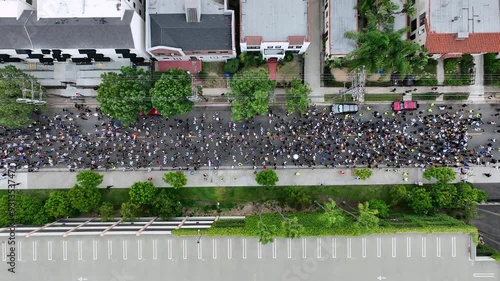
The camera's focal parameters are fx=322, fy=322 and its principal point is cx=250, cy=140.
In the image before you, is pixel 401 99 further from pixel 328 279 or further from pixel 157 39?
pixel 157 39

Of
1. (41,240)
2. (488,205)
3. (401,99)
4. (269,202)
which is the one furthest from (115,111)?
(488,205)

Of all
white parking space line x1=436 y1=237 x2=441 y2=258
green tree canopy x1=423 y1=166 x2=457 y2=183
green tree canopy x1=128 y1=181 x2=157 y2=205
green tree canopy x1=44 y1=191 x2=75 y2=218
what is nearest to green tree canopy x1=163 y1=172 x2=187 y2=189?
green tree canopy x1=128 y1=181 x2=157 y2=205

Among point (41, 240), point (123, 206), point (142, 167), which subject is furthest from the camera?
point (142, 167)

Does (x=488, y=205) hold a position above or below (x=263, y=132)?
below

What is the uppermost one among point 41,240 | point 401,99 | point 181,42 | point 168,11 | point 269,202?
point 168,11

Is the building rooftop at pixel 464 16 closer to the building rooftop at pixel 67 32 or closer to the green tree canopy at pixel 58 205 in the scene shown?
the building rooftop at pixel 67 32

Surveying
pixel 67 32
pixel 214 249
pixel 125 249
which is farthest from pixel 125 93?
pixel 214 249

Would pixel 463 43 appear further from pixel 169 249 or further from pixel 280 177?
pixel 169 249
